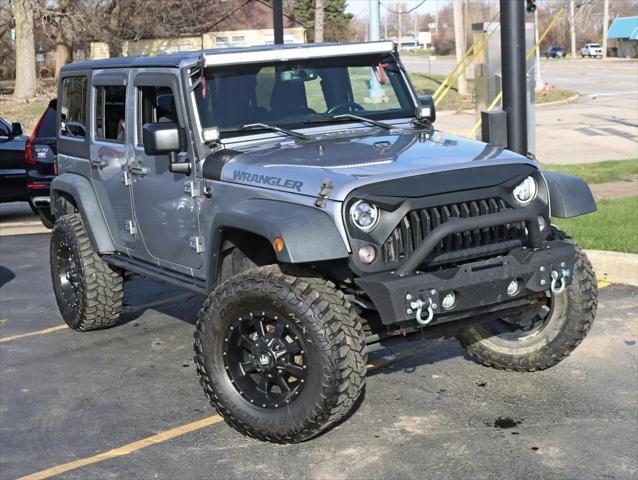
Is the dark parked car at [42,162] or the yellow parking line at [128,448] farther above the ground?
the dark parked car at [42,162]

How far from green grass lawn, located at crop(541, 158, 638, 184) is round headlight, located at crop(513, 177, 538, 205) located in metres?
8.24

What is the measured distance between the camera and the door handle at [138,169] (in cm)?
667

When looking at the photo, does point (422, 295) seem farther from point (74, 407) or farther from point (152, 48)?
point (152, 48)

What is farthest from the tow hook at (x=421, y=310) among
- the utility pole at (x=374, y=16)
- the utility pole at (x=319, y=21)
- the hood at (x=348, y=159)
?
the utility pole at (x=319, y=21)

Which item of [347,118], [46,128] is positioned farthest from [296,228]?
[46,128]

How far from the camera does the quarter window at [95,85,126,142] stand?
23.4 ft

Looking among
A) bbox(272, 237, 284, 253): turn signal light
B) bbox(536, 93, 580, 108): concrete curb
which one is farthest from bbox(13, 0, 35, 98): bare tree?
bbox(272, 237, 284, 253): turn signal light

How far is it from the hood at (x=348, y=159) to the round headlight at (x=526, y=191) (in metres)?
0.12

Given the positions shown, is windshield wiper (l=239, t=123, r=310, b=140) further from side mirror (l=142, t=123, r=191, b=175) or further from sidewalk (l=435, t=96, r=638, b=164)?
sidewalk (l=435, t=96, r=638, b=164)

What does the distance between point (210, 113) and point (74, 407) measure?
6.45 feet

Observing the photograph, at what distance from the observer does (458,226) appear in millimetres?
4945

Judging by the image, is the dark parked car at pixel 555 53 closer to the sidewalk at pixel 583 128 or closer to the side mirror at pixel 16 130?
the sidewalk at pixel 583 128

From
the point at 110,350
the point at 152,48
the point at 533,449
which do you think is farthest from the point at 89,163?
the point at 152,48

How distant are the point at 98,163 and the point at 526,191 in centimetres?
334
